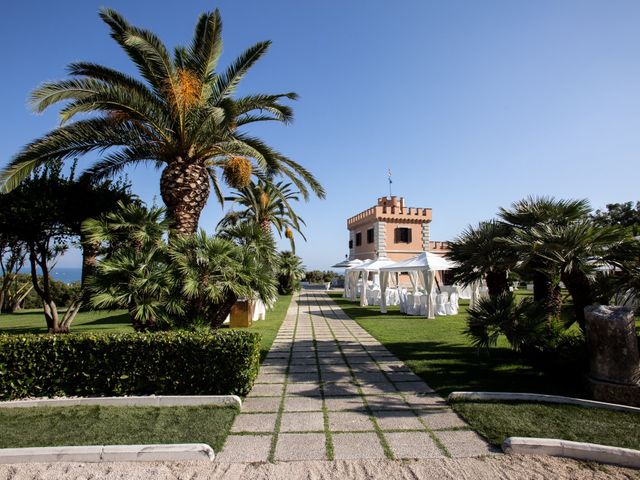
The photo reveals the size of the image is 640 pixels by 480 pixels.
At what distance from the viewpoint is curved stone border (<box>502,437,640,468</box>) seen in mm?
3180

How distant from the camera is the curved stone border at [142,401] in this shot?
4.54 meters

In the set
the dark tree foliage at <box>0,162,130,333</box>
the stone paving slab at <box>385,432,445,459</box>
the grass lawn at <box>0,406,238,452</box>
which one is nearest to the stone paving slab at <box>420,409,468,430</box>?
the stone paving slab at <box>385,432,445,459</box>

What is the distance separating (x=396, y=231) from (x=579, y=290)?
963 inches

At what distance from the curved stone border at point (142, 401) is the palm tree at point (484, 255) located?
4.45m

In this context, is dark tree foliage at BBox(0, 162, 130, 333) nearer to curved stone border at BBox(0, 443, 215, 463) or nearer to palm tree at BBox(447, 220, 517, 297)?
curved stone border at BBox(0, 443, 215, 463)

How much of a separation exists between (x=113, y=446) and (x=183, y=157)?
6019mm

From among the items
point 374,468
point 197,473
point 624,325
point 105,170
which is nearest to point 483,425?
point 374,468

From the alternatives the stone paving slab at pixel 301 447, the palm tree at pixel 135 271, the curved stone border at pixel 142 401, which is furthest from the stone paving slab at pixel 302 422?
the palm tree at pixel 135 271

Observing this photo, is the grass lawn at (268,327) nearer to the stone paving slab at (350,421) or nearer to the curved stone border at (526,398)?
the stone paving slab at (350,421)

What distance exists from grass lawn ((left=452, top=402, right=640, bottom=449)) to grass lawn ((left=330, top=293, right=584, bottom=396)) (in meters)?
0.71

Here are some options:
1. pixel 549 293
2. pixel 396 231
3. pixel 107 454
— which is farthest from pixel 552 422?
pixel 396 231

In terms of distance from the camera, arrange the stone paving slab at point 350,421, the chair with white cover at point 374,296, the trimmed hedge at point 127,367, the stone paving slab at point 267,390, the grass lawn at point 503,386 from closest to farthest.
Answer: the grass lawn at point 503,386 → the stone paving slab at point 350,421 → the trimmed hedge at point 127,367 → the stone paving slab at point 267,390 → the chair with white cover at point 374,296

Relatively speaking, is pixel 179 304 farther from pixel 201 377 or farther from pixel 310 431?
pixel 310 431

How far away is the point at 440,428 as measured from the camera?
3887mm
